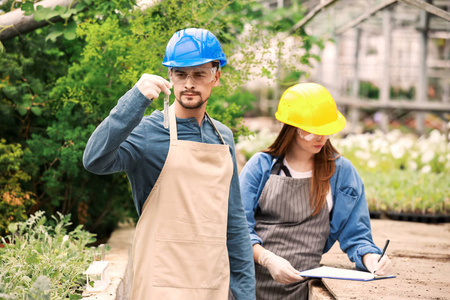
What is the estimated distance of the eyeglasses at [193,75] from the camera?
1910 millimetres

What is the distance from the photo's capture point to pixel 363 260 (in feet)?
8.45

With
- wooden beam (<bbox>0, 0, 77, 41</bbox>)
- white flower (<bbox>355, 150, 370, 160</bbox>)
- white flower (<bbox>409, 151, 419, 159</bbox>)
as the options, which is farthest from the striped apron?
white flower (<bbox>409, 151, 419, 159</bbox>)

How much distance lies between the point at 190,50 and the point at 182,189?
18.2 inches

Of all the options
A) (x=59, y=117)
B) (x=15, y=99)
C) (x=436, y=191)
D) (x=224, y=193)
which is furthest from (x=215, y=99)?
(x=436, y=191)

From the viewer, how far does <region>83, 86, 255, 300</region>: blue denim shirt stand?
1.66 m

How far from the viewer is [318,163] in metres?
2.71

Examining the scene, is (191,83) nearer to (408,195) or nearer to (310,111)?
(310,111)

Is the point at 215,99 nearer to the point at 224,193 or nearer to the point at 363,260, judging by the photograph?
the point at 363,260

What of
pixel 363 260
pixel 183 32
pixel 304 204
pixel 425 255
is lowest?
pixel 425 255

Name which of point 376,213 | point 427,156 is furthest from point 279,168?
point 427,156

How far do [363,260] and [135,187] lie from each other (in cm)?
120

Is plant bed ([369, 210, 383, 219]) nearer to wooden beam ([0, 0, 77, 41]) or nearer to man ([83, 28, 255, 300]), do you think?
wooden beam ([0, 0, 77, 41])

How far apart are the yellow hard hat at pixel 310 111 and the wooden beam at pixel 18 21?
1.77 meters

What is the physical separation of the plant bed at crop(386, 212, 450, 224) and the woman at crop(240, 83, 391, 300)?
248 cm
